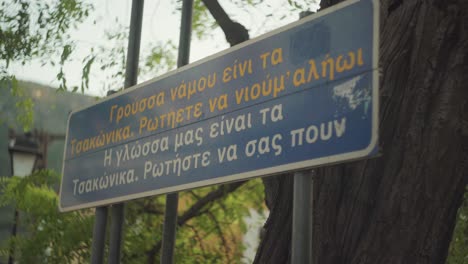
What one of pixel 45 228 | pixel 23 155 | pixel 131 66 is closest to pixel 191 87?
pixel 131 66

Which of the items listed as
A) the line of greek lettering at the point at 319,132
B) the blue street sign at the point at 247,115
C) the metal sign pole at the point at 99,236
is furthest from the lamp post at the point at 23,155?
the line of greek lettering at the point at 319,132

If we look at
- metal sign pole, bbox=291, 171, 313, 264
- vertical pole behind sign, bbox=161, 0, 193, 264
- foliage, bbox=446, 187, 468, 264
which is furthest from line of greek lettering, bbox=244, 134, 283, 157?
foliage, bbox=446, 187, 468, 264

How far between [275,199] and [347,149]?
8.70ft

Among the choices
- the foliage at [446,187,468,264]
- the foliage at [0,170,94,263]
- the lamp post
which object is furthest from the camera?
the lamp post

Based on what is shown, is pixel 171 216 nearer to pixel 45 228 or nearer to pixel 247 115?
pixel 247 115

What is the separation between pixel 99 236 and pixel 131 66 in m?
1.14

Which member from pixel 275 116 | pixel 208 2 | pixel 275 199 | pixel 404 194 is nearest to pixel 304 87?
pixel 275 116

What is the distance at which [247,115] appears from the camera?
4117 mm

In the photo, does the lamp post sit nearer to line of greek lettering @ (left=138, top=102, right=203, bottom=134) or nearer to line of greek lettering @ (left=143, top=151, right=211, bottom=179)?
line of greek lettering @ (left=138, top=102, right=203, bottom=134)

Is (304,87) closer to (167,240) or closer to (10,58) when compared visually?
(167,240)

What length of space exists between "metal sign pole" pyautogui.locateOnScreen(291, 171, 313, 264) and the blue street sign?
0.14 m

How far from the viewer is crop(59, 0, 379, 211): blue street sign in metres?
3.61

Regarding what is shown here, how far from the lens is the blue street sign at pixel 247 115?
3607 millimetres

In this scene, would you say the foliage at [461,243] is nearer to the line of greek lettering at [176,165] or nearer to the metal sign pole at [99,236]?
the metal sign pole at [99,236]
